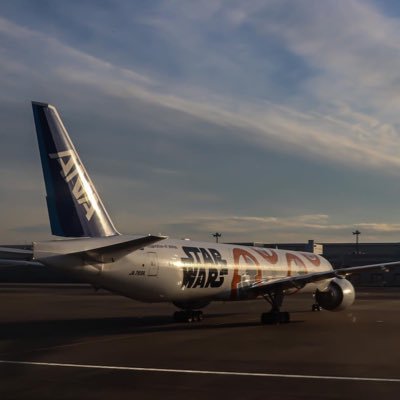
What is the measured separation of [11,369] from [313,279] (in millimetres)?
17025

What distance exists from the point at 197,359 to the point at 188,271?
10.5 metres

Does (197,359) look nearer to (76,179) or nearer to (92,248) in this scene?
(92,248)

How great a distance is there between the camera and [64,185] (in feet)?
77.7

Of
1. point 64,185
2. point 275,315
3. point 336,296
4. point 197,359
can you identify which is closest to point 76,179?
point 64,185

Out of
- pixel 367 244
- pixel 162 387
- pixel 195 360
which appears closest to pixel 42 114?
pixel 195 360

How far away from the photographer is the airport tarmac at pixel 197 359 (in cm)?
1205

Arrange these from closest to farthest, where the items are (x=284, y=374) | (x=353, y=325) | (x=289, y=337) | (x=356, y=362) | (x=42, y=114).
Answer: (x=284, y=374)
(x=356, y=362)
(x=289, y=337)
(x=42, y=114)
(x=353, y=325)

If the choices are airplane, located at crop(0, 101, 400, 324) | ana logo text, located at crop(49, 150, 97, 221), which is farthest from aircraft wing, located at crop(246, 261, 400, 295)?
ana logo text, located at crop(49, 150, 97, 221)

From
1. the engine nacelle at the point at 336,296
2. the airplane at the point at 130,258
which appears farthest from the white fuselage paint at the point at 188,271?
the engine nacelle at the point at 336,296

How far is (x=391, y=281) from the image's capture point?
92.0 meters

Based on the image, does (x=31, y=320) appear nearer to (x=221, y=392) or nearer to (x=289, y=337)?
(x=289, y=337)

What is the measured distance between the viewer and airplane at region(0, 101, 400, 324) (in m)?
21.6

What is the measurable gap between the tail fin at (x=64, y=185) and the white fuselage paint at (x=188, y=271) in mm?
1859

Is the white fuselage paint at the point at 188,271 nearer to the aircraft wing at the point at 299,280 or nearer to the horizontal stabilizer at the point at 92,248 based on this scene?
the horizontal stabilizer at the point at 92,248
